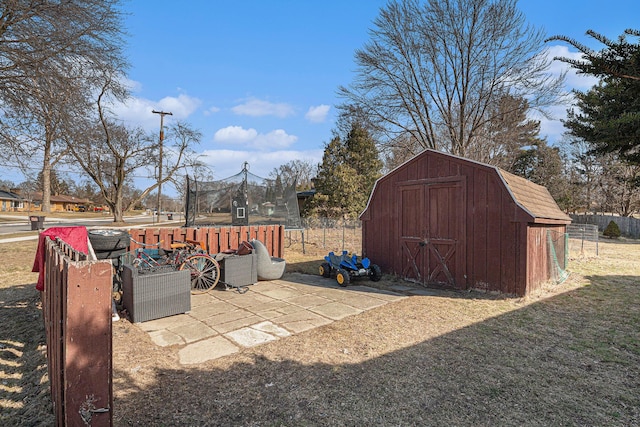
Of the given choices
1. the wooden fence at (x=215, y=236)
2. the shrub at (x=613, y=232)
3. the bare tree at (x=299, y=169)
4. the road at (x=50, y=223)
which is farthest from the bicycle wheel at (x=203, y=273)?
the bare tree at (x=299, y=169)

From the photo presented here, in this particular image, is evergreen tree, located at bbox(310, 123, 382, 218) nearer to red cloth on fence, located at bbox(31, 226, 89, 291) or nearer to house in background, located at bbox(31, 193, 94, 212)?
red cloth on fence, located at bbox(31, 226, 89, 291)

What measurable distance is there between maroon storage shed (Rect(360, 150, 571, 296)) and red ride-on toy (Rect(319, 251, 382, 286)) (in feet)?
2.18

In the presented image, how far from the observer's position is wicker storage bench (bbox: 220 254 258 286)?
252 inches

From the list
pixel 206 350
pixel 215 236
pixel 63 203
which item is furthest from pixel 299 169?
pixel 63 203

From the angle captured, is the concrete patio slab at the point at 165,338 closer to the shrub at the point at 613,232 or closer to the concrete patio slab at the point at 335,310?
the concrete patio slab at the point at 335,310

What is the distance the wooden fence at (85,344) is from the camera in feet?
5.74

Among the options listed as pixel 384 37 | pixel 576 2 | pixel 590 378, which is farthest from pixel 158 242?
pixel 384 37

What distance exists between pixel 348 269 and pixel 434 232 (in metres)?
1.99

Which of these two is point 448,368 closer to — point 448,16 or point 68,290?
point 68,290

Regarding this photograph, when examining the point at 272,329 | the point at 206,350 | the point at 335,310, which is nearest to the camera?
the point at 206,350

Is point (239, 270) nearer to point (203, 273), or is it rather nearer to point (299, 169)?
point (203, 273)

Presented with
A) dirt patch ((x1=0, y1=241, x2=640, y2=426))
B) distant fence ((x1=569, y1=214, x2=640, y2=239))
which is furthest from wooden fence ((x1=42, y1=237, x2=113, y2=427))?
distant fence ((x1=569, y1=214, x2=640, y2=239))

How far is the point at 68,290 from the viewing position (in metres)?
1.73

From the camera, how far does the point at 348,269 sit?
7.19 m
